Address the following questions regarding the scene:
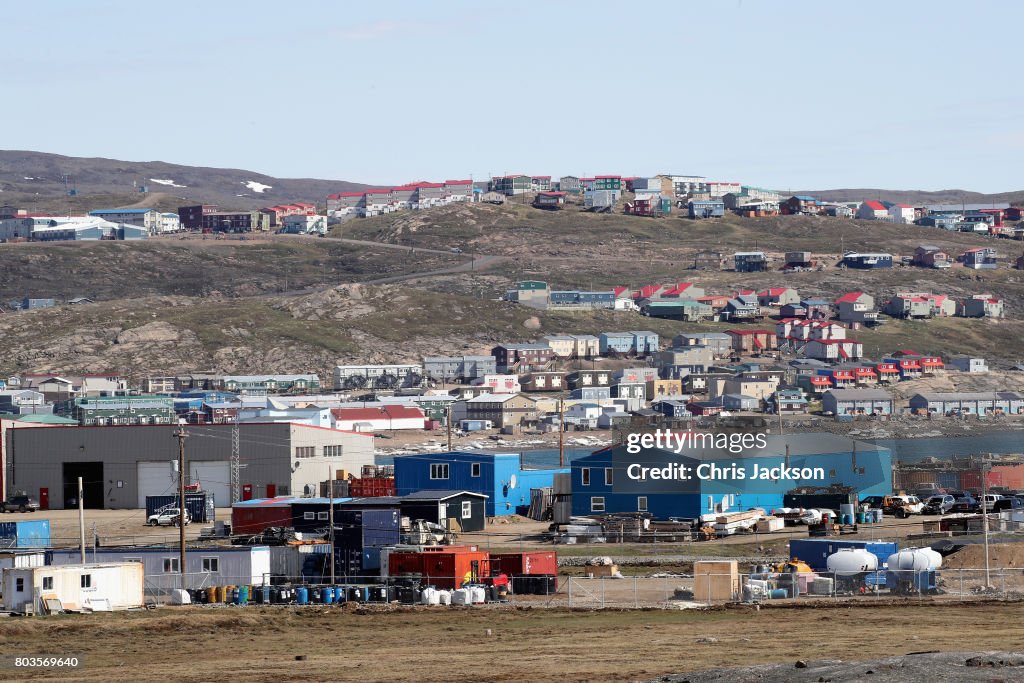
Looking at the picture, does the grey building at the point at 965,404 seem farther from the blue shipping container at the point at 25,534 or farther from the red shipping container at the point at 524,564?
the red shipping container at the point at 524,564

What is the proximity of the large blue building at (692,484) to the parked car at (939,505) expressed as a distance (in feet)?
10.1

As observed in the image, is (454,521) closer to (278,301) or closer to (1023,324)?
(278,301)

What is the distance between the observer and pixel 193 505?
5181 centimetres

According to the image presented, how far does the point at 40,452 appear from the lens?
56656mm

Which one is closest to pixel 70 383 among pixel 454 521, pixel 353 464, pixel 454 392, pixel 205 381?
pixel 205 381

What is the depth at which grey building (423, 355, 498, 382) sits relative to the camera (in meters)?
143

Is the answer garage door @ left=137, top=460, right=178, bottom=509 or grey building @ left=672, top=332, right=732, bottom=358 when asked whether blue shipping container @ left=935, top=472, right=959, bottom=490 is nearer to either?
garage door @ left=137, top=460, right=178, bottom=509

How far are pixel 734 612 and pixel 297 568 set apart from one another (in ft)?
39.9

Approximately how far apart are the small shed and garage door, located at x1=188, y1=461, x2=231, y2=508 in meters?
9.78

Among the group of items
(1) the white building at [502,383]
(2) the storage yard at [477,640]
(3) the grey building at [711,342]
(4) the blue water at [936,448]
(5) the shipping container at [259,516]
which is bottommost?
(4) the blue water at [936,448]

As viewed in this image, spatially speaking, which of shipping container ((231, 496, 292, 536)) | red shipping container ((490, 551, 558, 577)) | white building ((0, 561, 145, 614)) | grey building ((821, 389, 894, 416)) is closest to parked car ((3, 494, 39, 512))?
shipping container ((231, 496, 292, 536))

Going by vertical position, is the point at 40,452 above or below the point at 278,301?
below

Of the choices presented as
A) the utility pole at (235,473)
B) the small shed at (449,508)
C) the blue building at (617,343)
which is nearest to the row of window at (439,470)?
the small shed at (449,508)

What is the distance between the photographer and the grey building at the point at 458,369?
14275 centimetres
